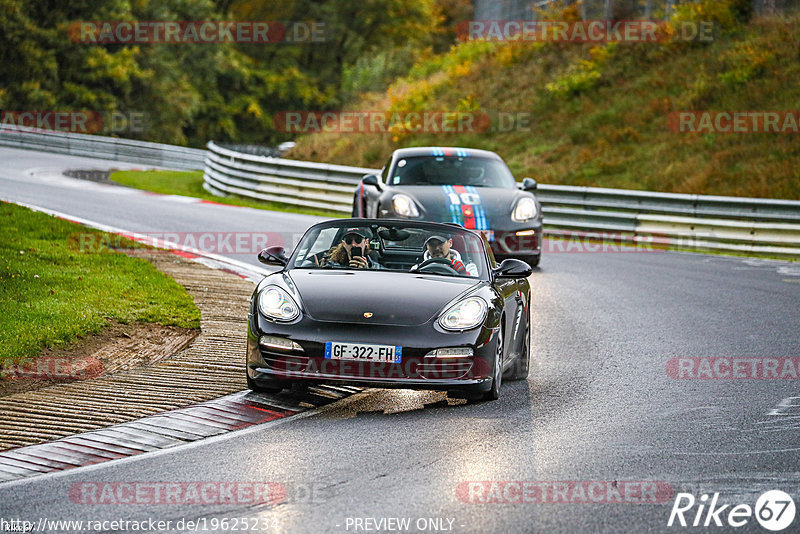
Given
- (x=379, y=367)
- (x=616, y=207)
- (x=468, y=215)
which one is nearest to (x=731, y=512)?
(x=379, y=367)

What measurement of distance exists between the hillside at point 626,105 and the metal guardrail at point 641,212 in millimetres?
3309

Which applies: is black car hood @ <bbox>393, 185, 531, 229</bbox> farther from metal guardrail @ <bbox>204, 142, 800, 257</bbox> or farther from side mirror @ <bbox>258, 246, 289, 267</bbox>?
metal guardrail @ <bbox>204, 142, 800, 257</bbox>

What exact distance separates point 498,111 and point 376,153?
4125 millimetres

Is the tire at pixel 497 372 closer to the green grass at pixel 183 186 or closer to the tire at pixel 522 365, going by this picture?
the tire at pixel 522 365

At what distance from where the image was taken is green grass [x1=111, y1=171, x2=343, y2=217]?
25594mm

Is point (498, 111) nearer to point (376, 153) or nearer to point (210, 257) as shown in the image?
point (376, 153)

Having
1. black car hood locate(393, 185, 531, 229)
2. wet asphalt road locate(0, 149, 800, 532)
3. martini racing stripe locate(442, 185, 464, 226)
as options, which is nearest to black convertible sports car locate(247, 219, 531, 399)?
wet asphalt road locate(0, 149, 800, 532)

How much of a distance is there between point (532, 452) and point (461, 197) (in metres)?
8.86

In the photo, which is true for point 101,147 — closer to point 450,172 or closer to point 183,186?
point 183,186

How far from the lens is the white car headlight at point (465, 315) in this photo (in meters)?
7.86

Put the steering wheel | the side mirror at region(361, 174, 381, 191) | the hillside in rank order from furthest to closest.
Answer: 1. the hillside
2. the side mirror at region(361, 174, 381, 191)
3. the steering wheel

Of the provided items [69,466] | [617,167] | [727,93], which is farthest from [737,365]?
[727,93]

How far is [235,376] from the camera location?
8695 millimetres

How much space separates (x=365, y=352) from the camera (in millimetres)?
7562
